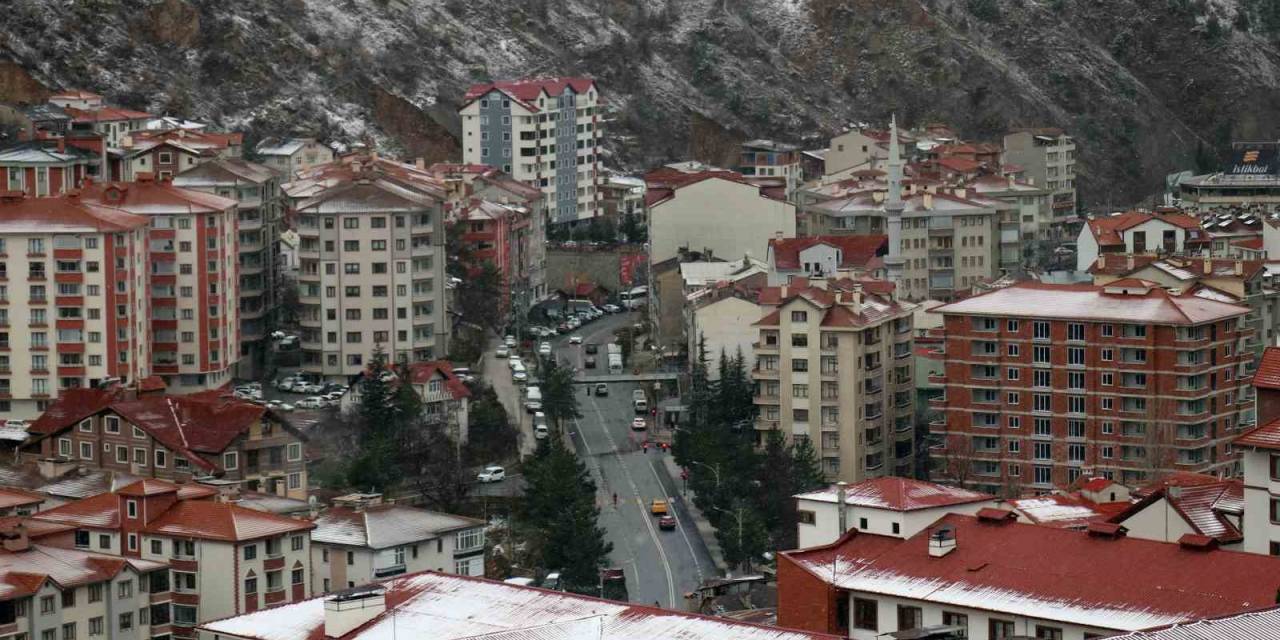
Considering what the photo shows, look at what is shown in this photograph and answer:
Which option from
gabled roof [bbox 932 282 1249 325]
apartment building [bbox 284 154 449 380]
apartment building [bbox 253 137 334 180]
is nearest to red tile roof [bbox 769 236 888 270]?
apartment building [bbox 284 154 449 380]

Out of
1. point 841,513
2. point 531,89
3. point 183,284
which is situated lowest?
point 841,513

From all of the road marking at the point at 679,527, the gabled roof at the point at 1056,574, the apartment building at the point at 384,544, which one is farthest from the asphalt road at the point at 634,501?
the gabled roof at the point at 1056,574

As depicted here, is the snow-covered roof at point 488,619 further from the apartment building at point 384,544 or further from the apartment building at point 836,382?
the apartment building at point 836,382

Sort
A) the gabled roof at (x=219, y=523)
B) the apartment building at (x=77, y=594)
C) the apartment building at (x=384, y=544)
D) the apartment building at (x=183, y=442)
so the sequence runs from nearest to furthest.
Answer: the apartment building at (x=77, y=594) < the gabled roof at (x=219, y=523) < the apartment building at (x=384, y=544) < the apartment building at (x=183, y=442)

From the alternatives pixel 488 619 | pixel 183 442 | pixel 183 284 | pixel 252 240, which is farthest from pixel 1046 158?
pixel 488 619

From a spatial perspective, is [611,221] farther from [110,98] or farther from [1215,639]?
[1215,639]

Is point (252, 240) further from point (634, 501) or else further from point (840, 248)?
point (840, 248)

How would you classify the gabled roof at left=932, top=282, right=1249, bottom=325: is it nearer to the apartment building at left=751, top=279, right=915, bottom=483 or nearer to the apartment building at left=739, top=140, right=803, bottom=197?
the apartment building at left=751, top=279, right=915, bottom=483
